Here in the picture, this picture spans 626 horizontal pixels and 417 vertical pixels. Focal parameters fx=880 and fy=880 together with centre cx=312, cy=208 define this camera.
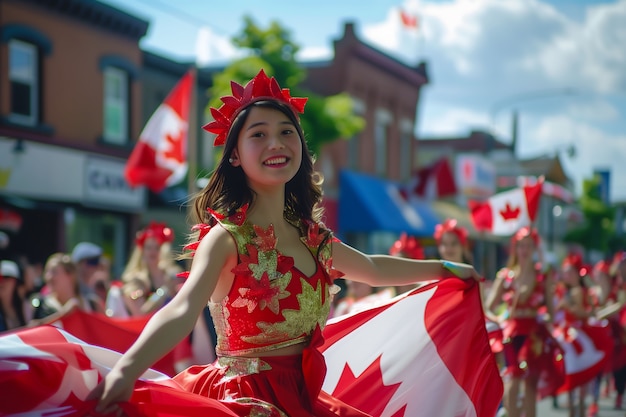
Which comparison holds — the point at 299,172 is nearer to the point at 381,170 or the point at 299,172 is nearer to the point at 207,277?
the point at 207,277

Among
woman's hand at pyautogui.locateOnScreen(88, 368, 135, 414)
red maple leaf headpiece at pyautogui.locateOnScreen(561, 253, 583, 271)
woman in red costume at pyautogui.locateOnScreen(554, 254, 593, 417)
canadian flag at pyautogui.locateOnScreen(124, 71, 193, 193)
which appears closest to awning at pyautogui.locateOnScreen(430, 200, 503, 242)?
canadian flag at pyautogui.locateOnScreen(124, 71, 193, 193)

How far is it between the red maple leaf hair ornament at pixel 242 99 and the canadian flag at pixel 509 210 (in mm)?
5934

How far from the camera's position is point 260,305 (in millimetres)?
3229

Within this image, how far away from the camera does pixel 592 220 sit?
5938 centimetres

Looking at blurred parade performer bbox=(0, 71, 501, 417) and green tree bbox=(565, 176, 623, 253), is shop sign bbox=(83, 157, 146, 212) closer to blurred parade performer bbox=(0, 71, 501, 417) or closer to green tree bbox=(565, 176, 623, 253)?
blurred parade performer bbox=(0, 71, 501, 417)

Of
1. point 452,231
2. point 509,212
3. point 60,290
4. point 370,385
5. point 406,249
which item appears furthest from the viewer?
point 509,212

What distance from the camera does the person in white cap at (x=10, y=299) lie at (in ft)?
27.7

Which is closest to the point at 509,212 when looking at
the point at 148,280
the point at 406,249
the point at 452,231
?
the point at 406,249

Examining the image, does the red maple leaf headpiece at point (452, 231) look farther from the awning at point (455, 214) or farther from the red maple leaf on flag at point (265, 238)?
the awning at point (455, 214)

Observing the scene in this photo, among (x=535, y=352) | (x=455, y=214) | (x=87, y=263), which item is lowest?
(x=535, y=352)

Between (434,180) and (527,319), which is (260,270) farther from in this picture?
(434,180)

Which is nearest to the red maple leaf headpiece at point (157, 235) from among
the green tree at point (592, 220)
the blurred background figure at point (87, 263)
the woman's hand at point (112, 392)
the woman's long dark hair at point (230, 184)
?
the blurred background figure at point (87, 263)

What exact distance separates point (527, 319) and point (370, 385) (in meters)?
5.11

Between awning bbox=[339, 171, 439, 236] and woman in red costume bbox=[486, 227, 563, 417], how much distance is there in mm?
20534
